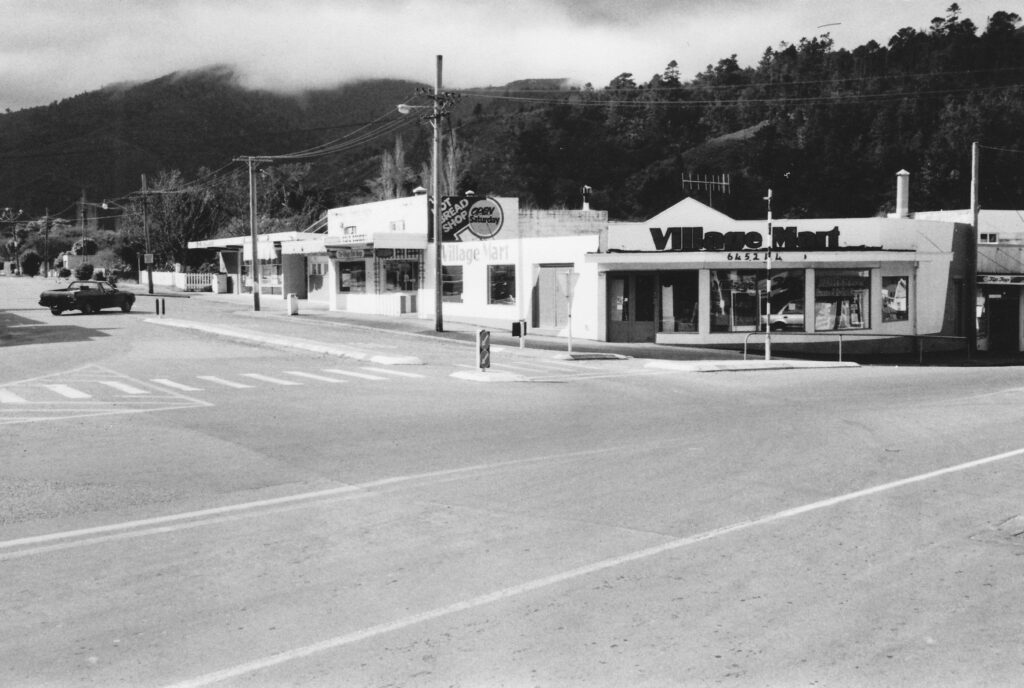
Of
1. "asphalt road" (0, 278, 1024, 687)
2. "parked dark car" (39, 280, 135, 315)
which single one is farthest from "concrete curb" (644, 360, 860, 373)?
"parked dark car" (39, 280, 135, 315)

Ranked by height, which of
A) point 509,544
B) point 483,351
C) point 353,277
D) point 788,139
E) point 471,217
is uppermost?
point 788,139

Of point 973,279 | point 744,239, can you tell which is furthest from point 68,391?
point 973,279

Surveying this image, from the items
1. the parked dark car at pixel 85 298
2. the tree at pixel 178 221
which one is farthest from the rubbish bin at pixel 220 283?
the parked dark car at pixel 85 298

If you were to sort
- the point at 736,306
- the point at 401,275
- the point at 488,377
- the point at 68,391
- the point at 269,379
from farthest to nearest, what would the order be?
the point at 401,275 → the point at 736,306 → the point at 488,377 → the point at 269,379 → the point at 68,391

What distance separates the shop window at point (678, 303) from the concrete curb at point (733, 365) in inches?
→ 252

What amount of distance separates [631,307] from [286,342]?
41.8ft

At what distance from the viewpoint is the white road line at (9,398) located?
19.3 meters

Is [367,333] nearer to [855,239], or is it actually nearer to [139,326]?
[139,326]

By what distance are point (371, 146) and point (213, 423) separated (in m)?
187

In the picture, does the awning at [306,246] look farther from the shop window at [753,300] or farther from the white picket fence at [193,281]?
the shop window at [753,300]

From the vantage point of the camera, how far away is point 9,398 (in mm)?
19797

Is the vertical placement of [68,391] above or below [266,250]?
below

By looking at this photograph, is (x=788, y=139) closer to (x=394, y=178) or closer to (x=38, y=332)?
(x=394, y=178)

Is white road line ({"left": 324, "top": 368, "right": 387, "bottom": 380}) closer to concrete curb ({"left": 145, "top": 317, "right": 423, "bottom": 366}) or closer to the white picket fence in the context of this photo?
concrete curb ({"left": 145, "top": 317, "right": 423, "bottom": 366})
